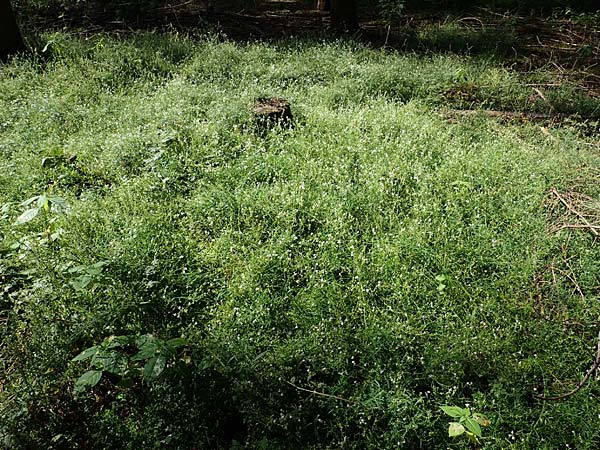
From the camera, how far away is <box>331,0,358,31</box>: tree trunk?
389 inches

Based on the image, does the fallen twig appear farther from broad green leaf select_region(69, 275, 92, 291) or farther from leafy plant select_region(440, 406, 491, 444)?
broad green leaf select_region(69, 275, 92, 291)

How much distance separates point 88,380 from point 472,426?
2.00 metres

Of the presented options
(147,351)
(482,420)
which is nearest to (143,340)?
(147,351)

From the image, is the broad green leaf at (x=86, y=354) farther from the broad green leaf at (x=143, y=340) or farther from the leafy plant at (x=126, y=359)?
the broad green leaf at (x=143, y=340)

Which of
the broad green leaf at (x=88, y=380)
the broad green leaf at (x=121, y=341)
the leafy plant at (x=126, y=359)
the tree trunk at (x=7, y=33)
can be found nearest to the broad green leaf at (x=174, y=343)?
the leafy plant at (x=126, y=359)

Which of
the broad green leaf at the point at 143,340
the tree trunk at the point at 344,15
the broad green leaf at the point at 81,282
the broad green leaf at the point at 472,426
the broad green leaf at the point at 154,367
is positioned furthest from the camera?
the tree trunk at the point at 344,15

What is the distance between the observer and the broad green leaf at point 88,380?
244 cm

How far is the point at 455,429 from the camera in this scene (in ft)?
7.59

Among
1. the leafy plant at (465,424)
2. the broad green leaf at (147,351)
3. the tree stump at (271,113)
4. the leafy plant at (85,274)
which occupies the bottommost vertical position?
the leafy plant at (465,424)

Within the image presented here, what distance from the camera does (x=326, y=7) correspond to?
11.9 metres

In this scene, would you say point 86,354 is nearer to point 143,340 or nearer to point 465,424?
point 143,340

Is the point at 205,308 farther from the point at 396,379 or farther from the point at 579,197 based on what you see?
the point at 579,197

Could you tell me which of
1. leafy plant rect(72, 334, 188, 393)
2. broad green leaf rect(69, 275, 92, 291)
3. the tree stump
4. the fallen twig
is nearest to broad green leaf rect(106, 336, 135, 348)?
leafy plant rect(72, 334, 188, 393)

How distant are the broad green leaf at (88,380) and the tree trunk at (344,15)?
907cm
